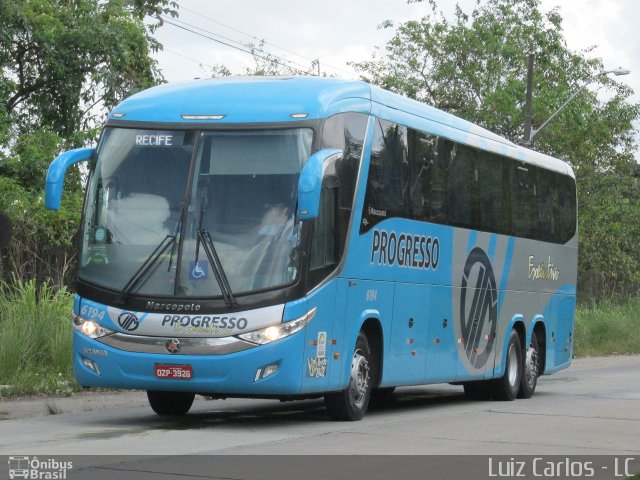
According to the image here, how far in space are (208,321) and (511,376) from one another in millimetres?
8056

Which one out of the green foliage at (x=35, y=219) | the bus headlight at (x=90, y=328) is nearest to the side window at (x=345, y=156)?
the bus headlight at (x=90, y=328)

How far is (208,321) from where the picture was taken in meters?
12.8

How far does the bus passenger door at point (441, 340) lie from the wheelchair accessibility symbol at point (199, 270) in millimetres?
4242

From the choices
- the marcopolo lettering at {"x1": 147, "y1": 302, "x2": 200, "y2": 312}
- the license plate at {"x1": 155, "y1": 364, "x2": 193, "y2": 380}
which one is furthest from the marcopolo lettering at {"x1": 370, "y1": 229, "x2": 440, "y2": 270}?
the license plate at {"x1": 155, "y1": 364, "x2": 193, "y2": 380}

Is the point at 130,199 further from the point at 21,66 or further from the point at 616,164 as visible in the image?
the point at 616,164

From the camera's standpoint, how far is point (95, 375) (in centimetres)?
1321

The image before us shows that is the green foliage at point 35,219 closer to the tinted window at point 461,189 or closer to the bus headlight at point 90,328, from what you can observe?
the tinted window at point 461,189

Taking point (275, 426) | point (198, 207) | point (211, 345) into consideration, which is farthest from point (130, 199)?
point (275, 426)

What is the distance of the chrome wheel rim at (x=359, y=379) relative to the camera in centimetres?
1423

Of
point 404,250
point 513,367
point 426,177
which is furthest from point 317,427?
point 513,367

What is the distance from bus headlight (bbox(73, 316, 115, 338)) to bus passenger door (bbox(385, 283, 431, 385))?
11.4 feet

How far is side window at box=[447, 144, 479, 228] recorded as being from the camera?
17.1 m
